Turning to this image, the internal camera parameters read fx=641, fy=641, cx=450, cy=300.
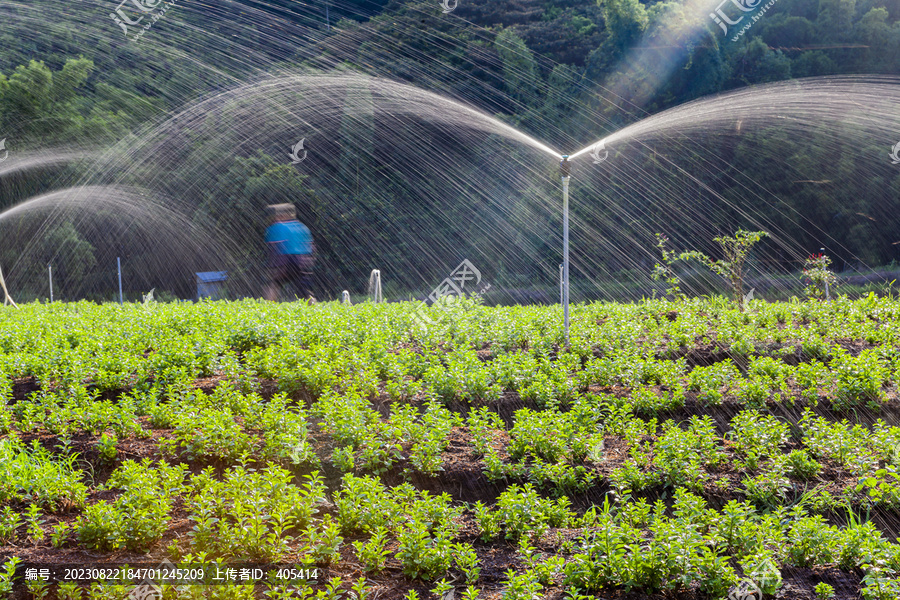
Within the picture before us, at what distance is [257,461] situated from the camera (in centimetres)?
499

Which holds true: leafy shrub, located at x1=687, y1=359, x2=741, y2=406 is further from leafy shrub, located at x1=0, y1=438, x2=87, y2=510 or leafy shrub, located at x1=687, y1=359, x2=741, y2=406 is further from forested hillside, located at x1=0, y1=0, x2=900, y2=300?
forested hillside, located at x1=0, y1=0, x2=900, y2=300

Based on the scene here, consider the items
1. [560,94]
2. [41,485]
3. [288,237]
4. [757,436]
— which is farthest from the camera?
[560,94]

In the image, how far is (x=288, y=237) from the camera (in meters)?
9.59

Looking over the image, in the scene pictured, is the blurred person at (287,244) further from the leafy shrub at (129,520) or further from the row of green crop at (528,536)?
the leafy shrub at (129,520)

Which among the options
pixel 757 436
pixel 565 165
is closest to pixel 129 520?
pixel 757 436

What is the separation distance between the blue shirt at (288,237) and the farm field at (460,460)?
4.99 feet

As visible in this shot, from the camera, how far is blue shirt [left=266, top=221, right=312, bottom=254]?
9.52 metres

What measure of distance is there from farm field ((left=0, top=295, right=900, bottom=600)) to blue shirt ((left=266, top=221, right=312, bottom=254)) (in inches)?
59.9

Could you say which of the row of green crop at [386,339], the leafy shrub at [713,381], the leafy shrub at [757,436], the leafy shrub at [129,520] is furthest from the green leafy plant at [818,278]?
the leafy shrub at [129,520]

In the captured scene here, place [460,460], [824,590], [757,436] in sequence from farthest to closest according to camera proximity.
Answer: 1. [460,460]
2. [757,436]
3. [824,590]

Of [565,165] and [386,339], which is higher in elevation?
[565,165]

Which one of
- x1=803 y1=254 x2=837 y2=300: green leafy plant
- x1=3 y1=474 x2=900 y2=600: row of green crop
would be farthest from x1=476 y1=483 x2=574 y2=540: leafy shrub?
x1=803 y1=254 x2=837 y2=300: green leafy plant

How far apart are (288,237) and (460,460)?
5517 mm

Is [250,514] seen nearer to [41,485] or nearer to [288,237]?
[41,485]
